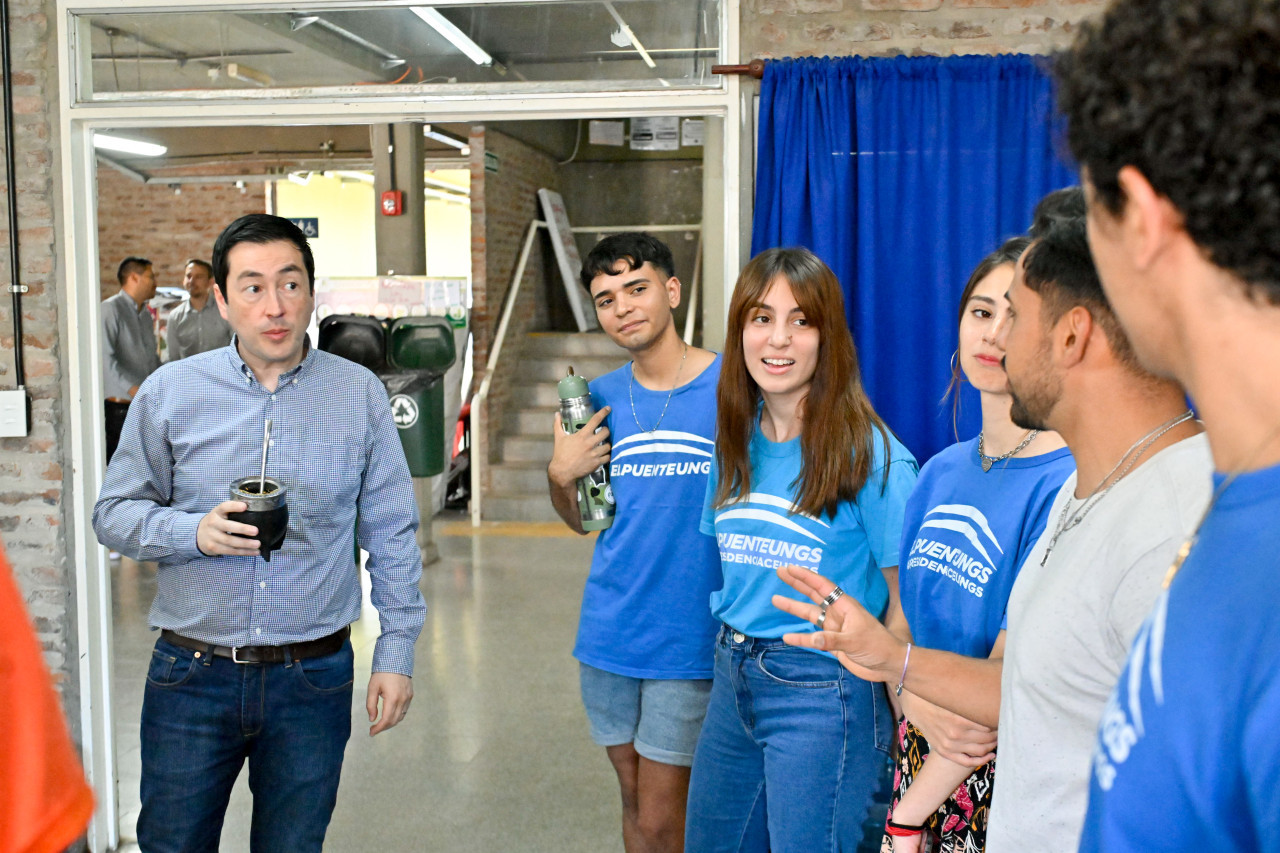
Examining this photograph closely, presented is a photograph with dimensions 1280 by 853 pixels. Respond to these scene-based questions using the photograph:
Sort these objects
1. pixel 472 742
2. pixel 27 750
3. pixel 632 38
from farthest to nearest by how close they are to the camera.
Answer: pixel 472 742
pixel 632 38
pixel 27 750

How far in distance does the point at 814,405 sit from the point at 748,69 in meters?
1.12

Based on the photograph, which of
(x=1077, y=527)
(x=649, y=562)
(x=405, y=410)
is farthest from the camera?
(x=405, y=410)

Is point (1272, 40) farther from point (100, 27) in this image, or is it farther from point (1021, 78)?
point (100, 27)

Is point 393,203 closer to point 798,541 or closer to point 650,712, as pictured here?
point 650,712

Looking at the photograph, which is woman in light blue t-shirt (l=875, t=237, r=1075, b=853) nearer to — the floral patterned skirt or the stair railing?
the floral patterned skirt

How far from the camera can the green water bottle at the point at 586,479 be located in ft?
7.27

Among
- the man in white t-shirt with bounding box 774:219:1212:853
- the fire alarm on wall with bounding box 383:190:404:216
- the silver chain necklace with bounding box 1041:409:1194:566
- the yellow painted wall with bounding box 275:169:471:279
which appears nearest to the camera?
the man in white t-shirt with bounding box 774:219:1212:853

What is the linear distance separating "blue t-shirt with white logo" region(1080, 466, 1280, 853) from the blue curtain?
2047 mm

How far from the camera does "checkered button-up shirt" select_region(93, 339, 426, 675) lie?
1.92 metres

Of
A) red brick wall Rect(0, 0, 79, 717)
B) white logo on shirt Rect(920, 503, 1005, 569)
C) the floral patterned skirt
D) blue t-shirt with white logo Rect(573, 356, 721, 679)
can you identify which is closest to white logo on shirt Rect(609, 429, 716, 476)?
blue t-shirt with white logo Rect(573, 356, 721, 679)

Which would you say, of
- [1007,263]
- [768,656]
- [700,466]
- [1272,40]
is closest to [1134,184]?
[1272,40]

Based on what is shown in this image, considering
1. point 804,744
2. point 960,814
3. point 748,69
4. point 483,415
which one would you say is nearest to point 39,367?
point 748,69

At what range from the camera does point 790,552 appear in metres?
1.86

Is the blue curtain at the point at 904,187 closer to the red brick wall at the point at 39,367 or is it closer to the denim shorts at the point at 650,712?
the denim shorts at the point at 650,712
